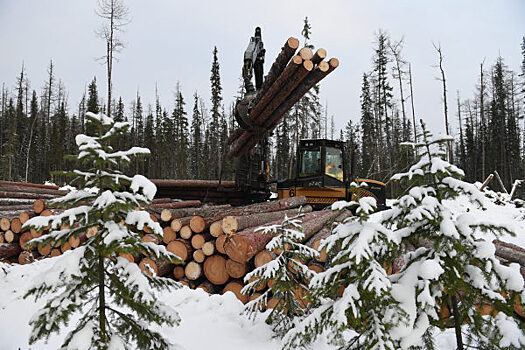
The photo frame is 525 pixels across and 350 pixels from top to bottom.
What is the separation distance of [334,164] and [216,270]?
224 inches

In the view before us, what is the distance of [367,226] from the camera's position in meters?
1.82

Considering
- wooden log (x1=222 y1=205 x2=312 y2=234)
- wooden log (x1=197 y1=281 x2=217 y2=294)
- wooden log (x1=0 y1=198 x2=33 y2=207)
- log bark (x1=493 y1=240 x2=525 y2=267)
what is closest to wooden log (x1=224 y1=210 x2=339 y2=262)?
wooden log (x1=222 y1=205 x2=312 y2=234)

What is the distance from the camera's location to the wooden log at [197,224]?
490 cm

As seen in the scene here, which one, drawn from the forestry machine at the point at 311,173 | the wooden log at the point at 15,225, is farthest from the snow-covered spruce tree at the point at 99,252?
the forestry machine at the point at 311,173

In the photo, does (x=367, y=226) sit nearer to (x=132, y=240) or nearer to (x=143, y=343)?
(x=132, y=240)

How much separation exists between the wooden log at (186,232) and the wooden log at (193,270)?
0.42 m

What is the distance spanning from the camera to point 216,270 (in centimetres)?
476

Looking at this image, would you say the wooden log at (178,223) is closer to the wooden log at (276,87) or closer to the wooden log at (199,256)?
the wooden log at (199,256)

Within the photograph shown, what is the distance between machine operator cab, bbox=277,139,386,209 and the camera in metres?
8.97

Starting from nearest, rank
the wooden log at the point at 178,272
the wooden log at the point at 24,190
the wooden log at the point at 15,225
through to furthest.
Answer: the wooden log at the point at 178,272, the wooden log at the point at 15,225, the wooden log at the point at 24,190

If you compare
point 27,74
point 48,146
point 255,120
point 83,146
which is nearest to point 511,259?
point 255,120

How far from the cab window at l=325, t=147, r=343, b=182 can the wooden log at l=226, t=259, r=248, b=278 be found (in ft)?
17.4

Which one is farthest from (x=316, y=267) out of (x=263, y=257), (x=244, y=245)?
(x=244, y=245)

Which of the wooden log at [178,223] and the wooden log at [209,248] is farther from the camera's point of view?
the wooden log at [178,223]
